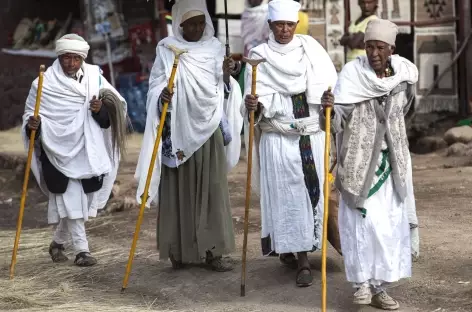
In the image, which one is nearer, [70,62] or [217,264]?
[217,264]

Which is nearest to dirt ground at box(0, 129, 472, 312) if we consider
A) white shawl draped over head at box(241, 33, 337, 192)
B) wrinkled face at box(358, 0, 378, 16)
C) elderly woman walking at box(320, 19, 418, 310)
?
elderly woman walking at box(320, 19, 418, 310)

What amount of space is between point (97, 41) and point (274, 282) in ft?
32.4

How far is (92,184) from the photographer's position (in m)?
9.36

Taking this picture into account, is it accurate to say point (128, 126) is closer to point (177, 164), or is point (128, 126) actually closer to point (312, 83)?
point (177, 164)

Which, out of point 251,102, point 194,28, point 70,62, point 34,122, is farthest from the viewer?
point 70,62

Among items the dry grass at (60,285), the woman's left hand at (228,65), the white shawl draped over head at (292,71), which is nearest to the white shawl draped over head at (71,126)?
the dry grass at (60,285)

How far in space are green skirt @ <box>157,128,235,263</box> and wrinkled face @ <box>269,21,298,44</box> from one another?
1082 mm

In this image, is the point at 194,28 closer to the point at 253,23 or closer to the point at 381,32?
the point at 381,32

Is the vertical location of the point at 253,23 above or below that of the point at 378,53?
above

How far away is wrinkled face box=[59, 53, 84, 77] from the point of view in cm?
916

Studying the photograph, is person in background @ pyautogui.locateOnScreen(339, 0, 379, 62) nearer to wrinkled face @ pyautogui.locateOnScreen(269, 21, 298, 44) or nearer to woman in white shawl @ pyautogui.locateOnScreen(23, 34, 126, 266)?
woman in white shawl @ pyautogui.locateOnScreen(23, 34, 126, 266)

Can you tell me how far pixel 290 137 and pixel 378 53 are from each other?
1.28 meters

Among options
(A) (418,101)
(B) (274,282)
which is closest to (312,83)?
(B) (274,282)

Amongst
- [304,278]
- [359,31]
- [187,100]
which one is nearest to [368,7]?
[359,31]
